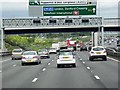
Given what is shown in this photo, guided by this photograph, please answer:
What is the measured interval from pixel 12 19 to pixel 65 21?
12020 mm

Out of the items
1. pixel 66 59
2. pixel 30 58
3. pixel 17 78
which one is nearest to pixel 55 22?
pixel 30 58

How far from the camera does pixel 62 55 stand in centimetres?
3312

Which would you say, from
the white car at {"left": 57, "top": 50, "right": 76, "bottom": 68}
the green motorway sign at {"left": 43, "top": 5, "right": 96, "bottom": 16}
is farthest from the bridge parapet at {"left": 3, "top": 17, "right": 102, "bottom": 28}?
the white car at {"left": 57, "top": 50, "right": 76, "bottom": 68}

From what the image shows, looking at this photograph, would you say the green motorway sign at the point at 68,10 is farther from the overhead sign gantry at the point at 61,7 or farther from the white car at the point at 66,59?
the white car at the point at 66,59

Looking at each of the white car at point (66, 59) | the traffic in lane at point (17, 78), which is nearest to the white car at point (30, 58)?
the white car at point (66, 59)

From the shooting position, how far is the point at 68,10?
64.9 metres

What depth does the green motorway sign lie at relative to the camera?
6358 cm

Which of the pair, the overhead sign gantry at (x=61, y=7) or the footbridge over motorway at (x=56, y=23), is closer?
the overhead sign gantry at (x=61, y=7)

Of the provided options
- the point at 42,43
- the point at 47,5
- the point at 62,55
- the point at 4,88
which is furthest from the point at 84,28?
the point at 42,43

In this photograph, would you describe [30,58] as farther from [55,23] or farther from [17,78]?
[55,23]

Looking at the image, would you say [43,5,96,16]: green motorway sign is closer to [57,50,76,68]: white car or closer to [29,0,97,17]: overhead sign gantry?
[29,0,97,17]: overhead sign gantry

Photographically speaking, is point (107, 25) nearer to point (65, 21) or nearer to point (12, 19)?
point (65, 21)

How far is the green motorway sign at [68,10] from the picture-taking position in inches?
2503

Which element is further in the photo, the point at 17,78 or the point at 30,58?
the point at 30,58
